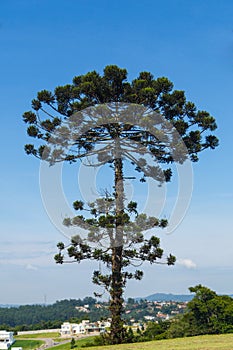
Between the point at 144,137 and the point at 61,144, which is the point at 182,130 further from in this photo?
the point at 61,144

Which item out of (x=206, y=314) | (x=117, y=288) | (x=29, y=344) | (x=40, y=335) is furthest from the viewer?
(x=40, y=335)

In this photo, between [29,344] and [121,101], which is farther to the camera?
[29,344]

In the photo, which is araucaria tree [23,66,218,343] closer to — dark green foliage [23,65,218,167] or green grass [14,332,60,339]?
dark green foliage [23,65,218,167]

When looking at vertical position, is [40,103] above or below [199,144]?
above

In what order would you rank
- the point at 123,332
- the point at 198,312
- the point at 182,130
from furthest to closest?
1. the point at 198,312
2. the point at 182,130
3. the point at 123,332

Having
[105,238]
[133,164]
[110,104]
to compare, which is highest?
[110,104]

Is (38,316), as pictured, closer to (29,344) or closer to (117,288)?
(29,344)

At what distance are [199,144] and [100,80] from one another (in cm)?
360

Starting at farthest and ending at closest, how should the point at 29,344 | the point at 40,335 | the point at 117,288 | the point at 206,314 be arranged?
the point at 40,335 → the point at 29,344 → the point at 206,314 → the point at 117,288

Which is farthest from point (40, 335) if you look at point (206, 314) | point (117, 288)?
point (117, 288)

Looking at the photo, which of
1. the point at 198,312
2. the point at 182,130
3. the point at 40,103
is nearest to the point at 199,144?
the point at 182,130

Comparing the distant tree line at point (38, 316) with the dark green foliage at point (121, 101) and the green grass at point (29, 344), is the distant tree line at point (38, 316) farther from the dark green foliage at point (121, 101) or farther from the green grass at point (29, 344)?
the dark green foliage at point (121, 101)

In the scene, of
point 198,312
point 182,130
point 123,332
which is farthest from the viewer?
point 198,312

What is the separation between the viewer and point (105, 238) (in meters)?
14.4
